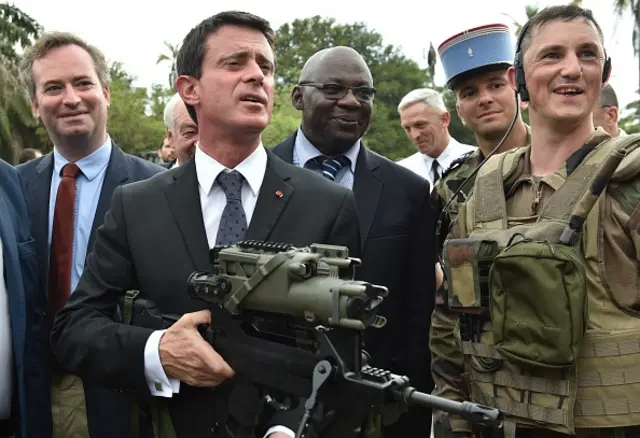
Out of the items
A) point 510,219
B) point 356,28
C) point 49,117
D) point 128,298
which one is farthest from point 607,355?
point 356,28

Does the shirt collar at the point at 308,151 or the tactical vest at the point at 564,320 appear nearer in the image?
the tactical vest at the point at 564,320

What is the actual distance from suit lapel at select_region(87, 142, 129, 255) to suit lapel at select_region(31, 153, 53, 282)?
232 millimetres

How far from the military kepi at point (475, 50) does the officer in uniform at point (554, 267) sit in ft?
3.09

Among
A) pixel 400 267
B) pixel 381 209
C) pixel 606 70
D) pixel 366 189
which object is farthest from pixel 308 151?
pixel 606 70

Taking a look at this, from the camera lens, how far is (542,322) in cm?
269

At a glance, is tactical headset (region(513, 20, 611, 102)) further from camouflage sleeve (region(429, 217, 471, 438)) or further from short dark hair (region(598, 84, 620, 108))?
short dark hair (region(598, 84, 620, 108))

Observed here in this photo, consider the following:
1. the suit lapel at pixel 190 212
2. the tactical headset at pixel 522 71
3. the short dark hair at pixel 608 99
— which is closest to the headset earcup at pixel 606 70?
the tactical headset at pixel 522 71

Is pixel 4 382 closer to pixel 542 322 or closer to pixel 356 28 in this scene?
pixel 542 322

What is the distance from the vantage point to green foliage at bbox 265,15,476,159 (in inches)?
1645

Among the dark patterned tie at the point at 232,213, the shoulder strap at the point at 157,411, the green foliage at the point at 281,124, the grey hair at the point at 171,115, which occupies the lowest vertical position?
the shoulder strap at the point at 157,411

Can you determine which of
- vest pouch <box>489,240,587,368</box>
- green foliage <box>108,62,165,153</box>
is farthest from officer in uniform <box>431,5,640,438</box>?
green foliage <box>108,62,165,153</box>

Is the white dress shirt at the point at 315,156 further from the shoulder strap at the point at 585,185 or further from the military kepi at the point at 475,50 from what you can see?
the shoulder strap at the point at 585,185

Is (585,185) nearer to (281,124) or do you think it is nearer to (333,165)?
(333,165)

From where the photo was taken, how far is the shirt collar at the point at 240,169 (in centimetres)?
304
